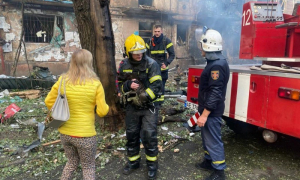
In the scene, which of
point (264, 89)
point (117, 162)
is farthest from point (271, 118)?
point (117, 162)

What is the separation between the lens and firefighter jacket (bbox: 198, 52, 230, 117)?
2.54m

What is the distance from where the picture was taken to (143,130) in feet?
9.31

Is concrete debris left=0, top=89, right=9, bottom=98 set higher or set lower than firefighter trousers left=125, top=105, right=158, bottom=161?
lower

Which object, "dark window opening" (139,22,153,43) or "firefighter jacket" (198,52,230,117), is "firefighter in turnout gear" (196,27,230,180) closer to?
"firefighter jacket" (198,52,230,117)

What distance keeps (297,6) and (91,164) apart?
3.31 meters

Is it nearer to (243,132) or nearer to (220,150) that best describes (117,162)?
(220,150)

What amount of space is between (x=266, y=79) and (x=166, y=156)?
1.79m

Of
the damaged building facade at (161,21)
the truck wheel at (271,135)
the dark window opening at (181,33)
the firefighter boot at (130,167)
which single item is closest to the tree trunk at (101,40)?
the firefighter boot at (130,167)

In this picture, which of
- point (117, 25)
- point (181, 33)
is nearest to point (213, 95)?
point (117, 25)

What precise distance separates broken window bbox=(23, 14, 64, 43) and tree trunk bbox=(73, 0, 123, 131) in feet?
28.7

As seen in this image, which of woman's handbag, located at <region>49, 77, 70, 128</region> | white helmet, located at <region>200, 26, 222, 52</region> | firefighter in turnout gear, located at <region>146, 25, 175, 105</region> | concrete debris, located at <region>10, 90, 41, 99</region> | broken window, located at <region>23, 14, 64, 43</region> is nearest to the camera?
woman's handbag, located at <region>49, 77, 70, 128</region>

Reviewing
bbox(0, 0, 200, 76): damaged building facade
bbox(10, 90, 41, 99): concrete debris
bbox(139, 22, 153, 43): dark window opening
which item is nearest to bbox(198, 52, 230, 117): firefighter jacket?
bbox(10, 90, 41, 99): concrete debris

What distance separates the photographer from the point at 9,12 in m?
10.9

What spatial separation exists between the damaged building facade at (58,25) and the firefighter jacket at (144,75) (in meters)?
8.09
